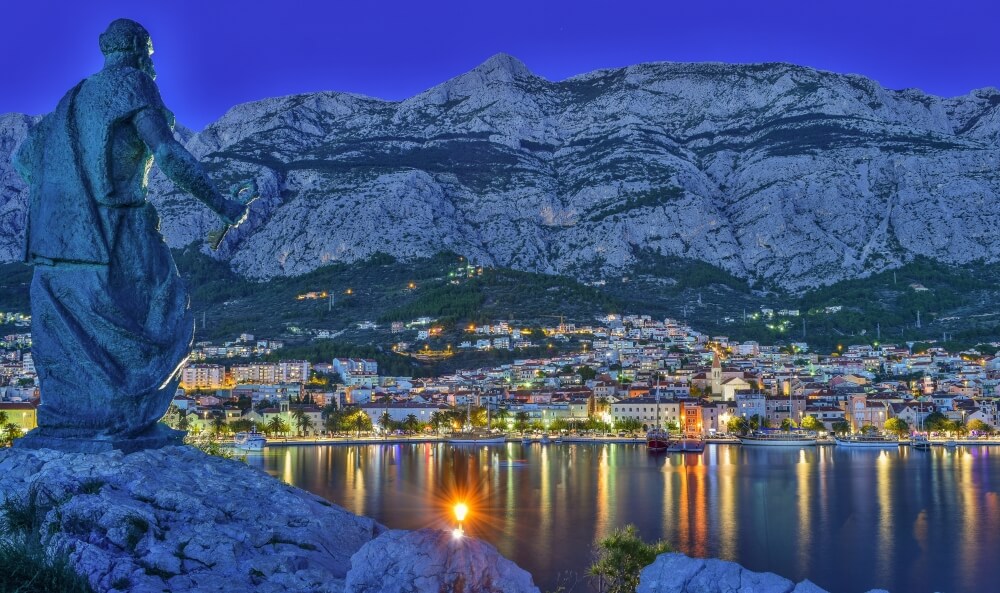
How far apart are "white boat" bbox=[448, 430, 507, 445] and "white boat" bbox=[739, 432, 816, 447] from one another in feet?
66.4

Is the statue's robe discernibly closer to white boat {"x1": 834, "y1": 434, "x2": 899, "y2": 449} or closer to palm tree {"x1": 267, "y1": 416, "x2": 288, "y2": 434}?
palm tree {"x1": 267, "y1": 416, "x2": 288, "y2": 434}

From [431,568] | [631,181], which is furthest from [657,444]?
[631,181]

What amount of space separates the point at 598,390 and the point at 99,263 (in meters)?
83.6

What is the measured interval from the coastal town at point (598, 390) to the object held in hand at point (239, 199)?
64.0 metres

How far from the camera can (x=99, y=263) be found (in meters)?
5.76

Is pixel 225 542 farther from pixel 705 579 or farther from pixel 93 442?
pixel 705 579

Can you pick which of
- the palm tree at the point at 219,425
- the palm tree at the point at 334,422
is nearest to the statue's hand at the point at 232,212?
the palm tree at the point at 219,425

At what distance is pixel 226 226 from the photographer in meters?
5.78

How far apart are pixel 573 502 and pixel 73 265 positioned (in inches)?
1266

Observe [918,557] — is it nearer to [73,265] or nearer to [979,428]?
[73,265]

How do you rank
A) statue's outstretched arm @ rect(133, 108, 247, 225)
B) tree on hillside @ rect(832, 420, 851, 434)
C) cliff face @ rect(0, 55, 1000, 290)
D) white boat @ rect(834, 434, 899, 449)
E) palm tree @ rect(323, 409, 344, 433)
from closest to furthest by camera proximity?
1. statue's outstretched arm @ rect(133, 108, 247, 225)
2. white boat @ rect(834, 434, 899, 449)
3. tree on hillside @ rect(832, 420, 851, 434)
4. palm tree @ rect(323, 409, 344, 433)
5. cliff face @ rect(0, 55, 1000, 290)

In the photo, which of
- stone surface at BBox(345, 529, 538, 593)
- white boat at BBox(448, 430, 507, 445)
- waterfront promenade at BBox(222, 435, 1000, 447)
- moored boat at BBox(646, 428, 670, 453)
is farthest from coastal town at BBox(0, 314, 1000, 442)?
stone surface at BBox(345, 529, 538, 593)

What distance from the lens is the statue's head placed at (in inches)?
236

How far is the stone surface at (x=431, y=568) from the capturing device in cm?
389
